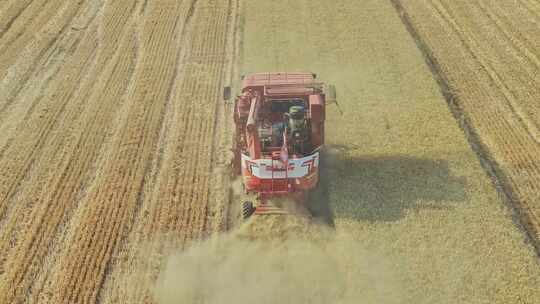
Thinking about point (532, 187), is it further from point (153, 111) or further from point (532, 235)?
point (153, 111)

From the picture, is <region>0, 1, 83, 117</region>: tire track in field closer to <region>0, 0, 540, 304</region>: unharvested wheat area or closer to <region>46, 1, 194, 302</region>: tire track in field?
<region>0, 0, 540, 304</region>: unharvested wheat area

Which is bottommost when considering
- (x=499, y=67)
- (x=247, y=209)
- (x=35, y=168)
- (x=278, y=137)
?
(x=35, y=168)

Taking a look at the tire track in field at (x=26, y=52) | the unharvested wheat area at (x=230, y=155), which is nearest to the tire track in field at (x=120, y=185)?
the unharvested wheat area at (x=230, y=155)

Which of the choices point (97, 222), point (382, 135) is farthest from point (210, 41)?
point (97, 222)

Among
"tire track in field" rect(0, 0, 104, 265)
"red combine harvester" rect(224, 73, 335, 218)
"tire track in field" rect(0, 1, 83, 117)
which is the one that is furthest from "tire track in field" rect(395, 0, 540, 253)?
"tire track in field" rect(0, 1, 83, 117)

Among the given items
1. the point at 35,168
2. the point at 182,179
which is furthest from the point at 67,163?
the point at 182,179

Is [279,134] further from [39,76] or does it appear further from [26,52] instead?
[26,52]

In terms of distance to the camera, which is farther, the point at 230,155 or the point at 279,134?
the point at 230,155
